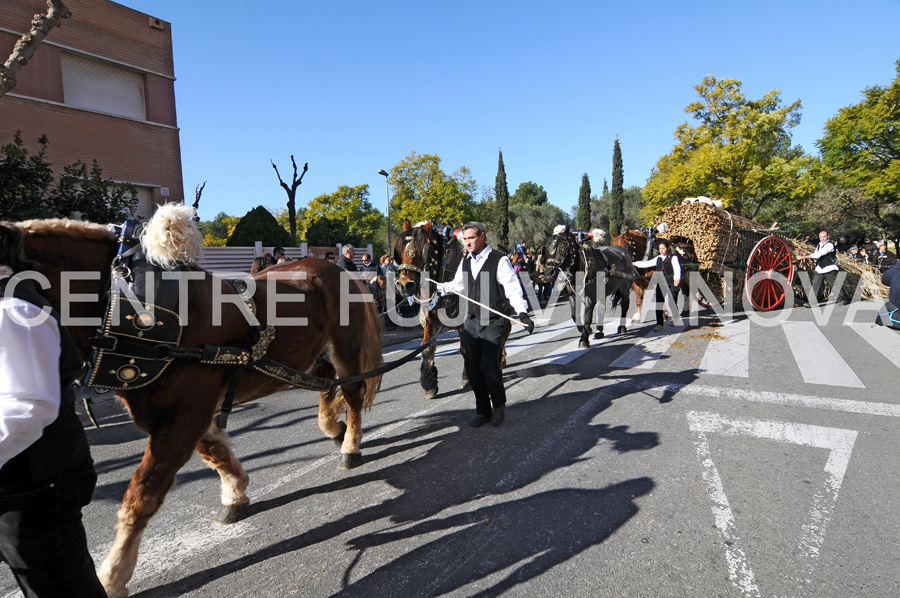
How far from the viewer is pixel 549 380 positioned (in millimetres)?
6141

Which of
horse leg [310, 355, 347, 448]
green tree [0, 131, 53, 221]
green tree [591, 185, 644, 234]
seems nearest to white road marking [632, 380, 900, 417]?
horse leg [310, 355, 347, 448]

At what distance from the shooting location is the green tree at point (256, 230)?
69.6 ft

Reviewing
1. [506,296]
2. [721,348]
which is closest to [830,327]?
[721,348]

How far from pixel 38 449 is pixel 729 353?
8169mm

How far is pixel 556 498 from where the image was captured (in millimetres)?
3213

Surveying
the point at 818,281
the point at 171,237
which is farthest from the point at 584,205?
the point at 171,237

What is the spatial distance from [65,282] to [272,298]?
1128 millimetres

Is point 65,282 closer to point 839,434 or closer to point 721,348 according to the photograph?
point 839,434

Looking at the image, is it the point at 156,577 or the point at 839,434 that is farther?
the point at 839,434

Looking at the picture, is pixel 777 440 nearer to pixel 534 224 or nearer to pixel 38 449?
pixel 38 449

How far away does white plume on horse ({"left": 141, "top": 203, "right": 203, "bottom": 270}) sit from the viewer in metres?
2.29

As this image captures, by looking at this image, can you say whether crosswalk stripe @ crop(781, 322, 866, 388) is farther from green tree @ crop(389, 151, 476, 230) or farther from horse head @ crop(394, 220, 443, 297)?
green tree @ crop(389, 151, 476, 230)

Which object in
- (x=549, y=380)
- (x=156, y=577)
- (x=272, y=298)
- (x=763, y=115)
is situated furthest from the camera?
(x=763, y=115)

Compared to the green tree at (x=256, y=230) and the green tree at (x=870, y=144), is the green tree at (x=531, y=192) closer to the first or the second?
the green tree at (x=870, y=144)
